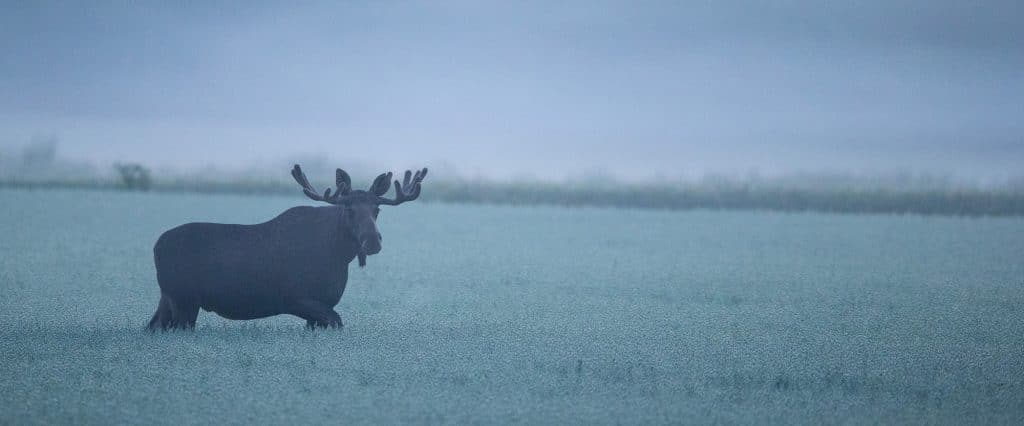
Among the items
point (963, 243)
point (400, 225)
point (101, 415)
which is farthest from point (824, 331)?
point (400, 225)

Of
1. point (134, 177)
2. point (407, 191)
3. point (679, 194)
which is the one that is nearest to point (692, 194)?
point (679, 194)

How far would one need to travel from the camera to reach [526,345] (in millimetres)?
10383

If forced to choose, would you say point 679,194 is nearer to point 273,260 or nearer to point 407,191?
point 407,191

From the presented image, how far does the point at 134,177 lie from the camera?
188 ft

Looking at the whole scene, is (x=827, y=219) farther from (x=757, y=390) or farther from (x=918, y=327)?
(x=757, y=390)

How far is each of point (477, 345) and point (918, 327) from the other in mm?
5728

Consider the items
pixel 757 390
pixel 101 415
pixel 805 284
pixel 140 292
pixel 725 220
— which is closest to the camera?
pixel 101 415

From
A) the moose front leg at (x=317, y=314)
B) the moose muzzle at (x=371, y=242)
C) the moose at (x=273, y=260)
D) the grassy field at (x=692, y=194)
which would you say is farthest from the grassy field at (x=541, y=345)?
the grassy field at (x=692, y=194)

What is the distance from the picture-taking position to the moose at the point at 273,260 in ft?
33.1

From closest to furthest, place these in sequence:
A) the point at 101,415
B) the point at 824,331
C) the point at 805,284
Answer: the point at 101,415
the point at 824,331
the point at 805,284

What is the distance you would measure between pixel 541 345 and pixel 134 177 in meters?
52.0

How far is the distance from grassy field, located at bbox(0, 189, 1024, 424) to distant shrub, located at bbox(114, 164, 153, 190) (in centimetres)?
3586

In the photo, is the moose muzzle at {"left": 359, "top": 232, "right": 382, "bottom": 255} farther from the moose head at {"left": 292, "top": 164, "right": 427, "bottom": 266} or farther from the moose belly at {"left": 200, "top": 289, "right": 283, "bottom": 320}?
the moose belly at {"left": 200, "top": 289, "right": 283, "bottom": 320}

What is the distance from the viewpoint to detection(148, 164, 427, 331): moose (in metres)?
10.1
